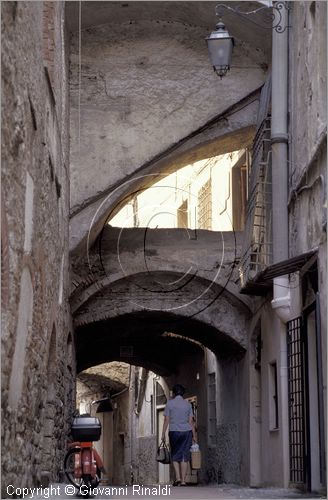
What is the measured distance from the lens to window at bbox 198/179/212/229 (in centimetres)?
2156

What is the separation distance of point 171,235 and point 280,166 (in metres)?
3.64

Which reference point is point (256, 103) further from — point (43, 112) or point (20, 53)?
point (20, 53)

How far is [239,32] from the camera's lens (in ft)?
48.4

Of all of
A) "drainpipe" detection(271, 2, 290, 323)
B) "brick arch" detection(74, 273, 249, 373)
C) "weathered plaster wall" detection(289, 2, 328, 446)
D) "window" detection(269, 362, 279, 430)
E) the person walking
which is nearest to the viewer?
"weathered plaster wall" detection(289, 2, 328, 446)

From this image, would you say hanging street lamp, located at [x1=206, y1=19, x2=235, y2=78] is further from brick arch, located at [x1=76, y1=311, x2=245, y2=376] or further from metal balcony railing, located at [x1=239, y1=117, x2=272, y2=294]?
brick arch, located at [x1=76, y1=311, x2=245, y2=376]

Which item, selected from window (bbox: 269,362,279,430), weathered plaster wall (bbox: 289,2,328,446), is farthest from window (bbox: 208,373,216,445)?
weathered plaster wall (bbox: 289,2,328,446)

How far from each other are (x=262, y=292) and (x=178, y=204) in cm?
1111

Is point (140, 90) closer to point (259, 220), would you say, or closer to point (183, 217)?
point (259, 220)

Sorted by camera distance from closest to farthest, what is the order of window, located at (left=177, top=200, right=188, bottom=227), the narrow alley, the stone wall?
1. the stone wall
2. the narrow alley
3. window, located at (left=177, top=200, right=188, bottom=227)

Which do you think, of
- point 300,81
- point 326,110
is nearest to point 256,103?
point 300,81

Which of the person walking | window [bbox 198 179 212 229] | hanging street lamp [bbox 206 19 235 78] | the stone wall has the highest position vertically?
window [bbox 198 179 212 229]

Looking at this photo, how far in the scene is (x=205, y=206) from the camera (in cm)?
2209

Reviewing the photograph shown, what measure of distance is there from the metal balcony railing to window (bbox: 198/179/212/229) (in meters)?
7.27

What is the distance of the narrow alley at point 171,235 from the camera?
347 inches
